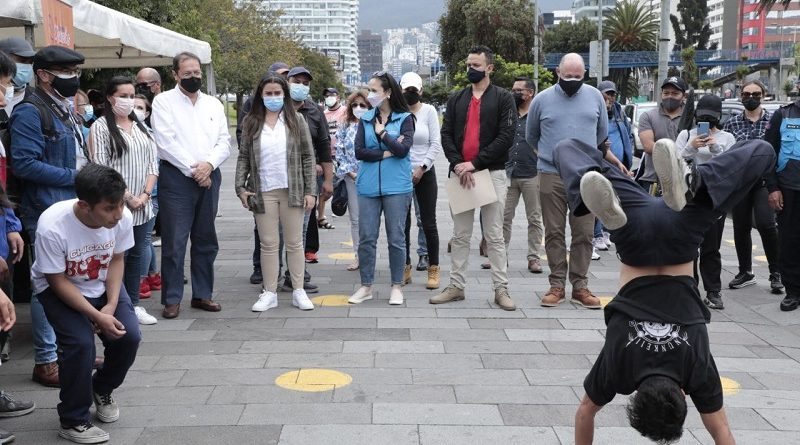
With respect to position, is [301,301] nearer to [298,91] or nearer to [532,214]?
[298,91]

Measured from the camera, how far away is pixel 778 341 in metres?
5.92

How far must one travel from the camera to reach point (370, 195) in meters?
6.74

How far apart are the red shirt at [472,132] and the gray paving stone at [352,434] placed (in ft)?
10.2

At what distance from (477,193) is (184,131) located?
240 centimetres

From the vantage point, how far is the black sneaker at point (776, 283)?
7402 millimetres

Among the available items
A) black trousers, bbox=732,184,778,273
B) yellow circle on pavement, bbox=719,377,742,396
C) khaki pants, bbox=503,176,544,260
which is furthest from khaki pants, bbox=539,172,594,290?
yellow circle on pavement, bbox=719,377,742,396

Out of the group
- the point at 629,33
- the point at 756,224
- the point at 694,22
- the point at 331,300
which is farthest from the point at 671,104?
the point at 694,22

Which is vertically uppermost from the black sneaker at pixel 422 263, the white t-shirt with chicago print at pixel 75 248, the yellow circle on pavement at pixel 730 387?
the white t-shirt with chicago print at pixel 75 248

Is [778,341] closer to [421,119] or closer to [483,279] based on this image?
[483,279]

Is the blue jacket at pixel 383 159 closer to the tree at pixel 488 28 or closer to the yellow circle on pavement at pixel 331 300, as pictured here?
the yellow circle on pavement at pixel 331 300

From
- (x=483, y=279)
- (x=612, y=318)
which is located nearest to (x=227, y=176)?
(x=483, y=279)

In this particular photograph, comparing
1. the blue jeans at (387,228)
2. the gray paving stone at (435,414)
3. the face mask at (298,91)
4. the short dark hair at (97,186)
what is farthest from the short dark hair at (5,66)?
the face mask at (298,91)

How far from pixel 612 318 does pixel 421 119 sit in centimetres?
452

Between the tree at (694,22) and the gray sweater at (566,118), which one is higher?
the tree at (694,22)
